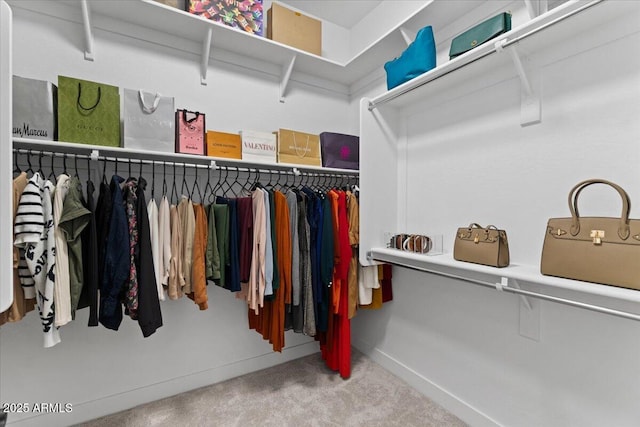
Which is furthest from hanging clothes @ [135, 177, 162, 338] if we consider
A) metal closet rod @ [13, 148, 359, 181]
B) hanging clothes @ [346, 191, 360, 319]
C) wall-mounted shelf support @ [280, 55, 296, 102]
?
wall-mounted shelf support @ [280, 55, 296, 102]

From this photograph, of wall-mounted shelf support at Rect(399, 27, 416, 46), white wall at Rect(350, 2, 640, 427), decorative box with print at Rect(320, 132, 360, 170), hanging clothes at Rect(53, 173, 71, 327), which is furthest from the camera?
decorative box with print at Rect(320, 132, 360, 170)

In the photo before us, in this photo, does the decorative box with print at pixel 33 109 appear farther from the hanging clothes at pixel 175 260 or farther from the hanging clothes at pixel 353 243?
the hanging clothes at pixel 353 243

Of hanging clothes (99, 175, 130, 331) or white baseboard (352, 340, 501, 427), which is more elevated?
hanging clothes (99, 175, 130, 331)

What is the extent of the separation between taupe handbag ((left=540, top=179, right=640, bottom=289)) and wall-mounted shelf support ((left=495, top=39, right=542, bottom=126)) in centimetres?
51

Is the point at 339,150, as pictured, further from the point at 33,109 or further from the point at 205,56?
the point at 33,109

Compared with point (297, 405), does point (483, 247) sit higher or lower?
higher

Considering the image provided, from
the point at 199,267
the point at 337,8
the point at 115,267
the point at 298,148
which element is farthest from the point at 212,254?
the point at 337,8

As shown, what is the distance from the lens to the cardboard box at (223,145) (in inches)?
73.7

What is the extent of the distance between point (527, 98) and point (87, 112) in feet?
7.22

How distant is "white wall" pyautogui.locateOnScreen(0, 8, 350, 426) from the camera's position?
1.66 m

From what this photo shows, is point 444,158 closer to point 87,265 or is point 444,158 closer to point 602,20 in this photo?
point 602,20

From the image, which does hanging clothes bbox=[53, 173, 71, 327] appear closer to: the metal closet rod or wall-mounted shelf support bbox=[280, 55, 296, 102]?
the metal closet rod

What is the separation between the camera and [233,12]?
1951 mm

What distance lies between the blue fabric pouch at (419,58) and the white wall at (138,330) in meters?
0.97
